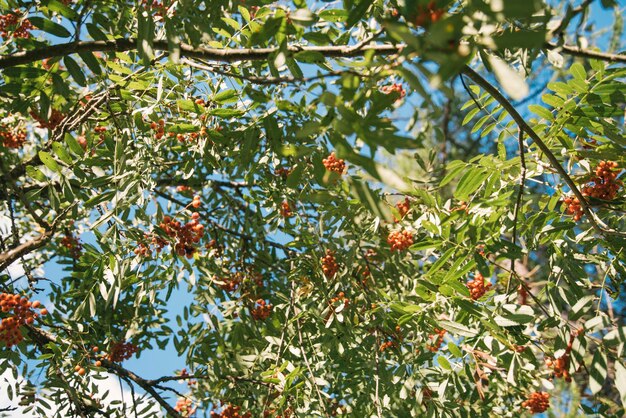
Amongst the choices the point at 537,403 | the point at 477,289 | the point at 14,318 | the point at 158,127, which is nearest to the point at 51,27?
the point at 158,127

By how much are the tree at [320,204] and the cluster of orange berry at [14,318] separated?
0.4 inches

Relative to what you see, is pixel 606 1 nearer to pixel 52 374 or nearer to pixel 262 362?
pixel 262 362

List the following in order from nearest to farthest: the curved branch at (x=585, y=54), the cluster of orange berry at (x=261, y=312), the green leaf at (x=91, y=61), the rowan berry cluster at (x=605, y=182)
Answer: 1. the curved branch at (x=585, y=54)
2. the green leaf at (x=91, y=61)
3. the rowan berry cluster at (x=605, y=182)
4. the cluster of orange berry at (x=261, y=312)

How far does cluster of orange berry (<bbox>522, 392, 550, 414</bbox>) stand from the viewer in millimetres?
2893

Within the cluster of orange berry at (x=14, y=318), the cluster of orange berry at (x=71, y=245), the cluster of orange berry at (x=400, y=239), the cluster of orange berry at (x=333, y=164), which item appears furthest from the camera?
the cluster of orange berry at (x=71, y=245)

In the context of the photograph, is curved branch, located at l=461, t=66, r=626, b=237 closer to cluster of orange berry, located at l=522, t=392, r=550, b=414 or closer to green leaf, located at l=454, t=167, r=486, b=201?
green leaf, located at l=454, t=167, r=486, b=201

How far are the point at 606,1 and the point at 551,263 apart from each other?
1.21m

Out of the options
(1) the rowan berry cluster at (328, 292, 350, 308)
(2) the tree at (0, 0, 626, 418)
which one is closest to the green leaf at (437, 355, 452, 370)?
(2) the tree at (0, 0, 626, 418)

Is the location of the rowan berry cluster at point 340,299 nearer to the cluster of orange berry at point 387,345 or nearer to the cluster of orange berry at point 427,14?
the cluster of orange berry at point 387,345

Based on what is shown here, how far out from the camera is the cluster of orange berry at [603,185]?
79.5 inches

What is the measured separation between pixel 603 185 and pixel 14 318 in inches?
92.8

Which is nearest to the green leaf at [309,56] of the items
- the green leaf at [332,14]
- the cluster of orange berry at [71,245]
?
the green leaf at [332,14]

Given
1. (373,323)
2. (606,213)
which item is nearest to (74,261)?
(373,323)

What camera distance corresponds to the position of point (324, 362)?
2.57 metres
